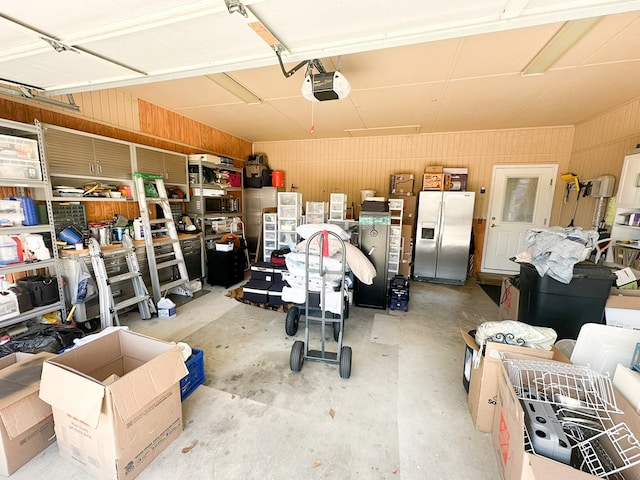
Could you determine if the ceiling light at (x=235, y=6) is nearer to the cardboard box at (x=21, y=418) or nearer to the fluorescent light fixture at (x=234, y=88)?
the fluorescent light fixture at (x=234, y=88)

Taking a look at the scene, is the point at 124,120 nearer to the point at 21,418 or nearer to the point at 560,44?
the point at 21,418

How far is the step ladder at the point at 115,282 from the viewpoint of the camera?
2.94 metres

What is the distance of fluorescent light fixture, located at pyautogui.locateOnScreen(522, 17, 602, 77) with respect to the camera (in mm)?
1997

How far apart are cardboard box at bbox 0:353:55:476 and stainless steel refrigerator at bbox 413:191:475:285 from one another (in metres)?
5.11

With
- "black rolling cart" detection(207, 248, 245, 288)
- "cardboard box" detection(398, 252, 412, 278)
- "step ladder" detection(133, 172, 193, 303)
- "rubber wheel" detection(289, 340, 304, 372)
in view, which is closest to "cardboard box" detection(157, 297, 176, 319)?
"step ladder" detection(133, 172, 193, 303)

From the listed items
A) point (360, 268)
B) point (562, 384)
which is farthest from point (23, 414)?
point (562, 384)

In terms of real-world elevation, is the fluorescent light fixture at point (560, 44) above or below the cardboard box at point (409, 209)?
above

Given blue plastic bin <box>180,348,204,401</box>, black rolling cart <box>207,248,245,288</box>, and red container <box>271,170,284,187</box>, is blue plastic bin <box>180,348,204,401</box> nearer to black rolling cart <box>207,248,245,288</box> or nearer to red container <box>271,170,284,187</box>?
black rolling cart <box>207,248,245,288</box>

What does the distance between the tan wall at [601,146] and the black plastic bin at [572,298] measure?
2344mm

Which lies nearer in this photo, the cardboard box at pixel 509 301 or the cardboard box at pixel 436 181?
the cardboard box at pixel 509 301

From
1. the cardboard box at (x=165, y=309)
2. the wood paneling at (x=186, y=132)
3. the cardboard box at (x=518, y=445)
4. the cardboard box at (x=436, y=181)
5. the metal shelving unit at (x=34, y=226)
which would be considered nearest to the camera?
the cardboard box at (x=518, y=445)

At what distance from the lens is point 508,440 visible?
139 centimetres

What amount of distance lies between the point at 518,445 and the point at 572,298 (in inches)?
65.3

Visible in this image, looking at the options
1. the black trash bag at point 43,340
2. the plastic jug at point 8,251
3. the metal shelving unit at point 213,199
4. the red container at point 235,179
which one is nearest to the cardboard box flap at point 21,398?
the black trash bag at point 43,340
